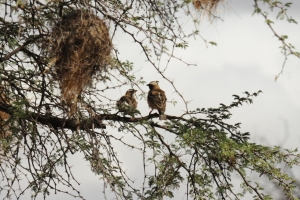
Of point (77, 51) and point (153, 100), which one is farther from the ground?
point (153, 100)

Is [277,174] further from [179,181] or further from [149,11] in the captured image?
[149,11]

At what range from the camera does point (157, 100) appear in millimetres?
5555

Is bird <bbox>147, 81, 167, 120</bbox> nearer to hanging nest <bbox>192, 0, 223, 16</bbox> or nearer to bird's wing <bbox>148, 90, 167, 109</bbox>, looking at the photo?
bird's wing <bbox>148, 90, 167, 109</bbox>

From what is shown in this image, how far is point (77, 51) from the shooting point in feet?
15.0

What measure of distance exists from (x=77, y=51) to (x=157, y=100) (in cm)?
119

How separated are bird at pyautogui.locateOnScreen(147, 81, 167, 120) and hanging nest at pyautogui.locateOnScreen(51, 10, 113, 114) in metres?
0.87

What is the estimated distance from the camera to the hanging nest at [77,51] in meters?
4.56

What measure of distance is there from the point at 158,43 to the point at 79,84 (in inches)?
25.9

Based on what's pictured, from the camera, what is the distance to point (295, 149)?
5.03m

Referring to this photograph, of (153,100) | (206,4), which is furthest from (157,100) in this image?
(206,4)

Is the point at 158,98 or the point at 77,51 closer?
the point at 77,51

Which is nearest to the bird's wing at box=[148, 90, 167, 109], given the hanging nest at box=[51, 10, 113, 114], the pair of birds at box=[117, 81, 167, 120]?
the pair of birds at box=[117, 81, 167, 120]

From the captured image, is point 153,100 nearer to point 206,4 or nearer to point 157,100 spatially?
point 157,100

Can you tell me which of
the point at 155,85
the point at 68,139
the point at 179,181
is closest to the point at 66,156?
the point at 68,139
